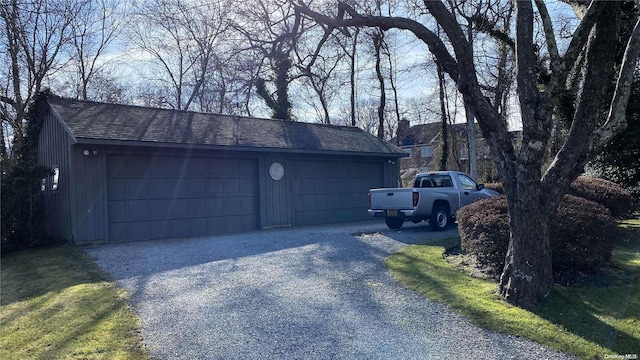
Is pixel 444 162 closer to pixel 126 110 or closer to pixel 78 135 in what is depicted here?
pixel 126 110

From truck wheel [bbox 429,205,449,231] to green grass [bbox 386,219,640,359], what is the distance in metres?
4.84

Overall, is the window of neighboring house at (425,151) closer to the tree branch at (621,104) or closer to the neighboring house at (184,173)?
the neighboring house at (184,173)

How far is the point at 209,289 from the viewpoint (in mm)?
6664

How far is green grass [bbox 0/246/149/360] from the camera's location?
4.55 meters

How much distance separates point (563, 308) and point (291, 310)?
10.7 ft

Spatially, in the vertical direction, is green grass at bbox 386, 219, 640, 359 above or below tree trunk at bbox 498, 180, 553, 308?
below

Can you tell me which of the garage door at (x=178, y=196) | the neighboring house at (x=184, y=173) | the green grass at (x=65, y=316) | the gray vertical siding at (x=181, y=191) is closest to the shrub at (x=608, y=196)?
the neighboring house at (x=184, y=173)

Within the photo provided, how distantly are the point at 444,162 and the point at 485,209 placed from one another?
65.1 feet

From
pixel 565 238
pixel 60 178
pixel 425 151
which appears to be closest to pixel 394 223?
pixel 565 238

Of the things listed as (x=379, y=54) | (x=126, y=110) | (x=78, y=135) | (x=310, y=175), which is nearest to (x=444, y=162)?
(x=379, y=54)

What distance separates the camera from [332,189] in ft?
54.2

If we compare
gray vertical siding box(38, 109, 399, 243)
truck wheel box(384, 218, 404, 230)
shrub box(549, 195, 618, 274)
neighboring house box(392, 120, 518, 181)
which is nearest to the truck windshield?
truck wheel box(384, 218, 404, 230)

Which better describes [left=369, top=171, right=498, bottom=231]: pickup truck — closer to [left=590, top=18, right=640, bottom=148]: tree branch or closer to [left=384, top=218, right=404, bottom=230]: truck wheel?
[left=384, top=218, right=404, bottom=230]: truck wheel

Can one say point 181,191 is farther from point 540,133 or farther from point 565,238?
point 540,133
